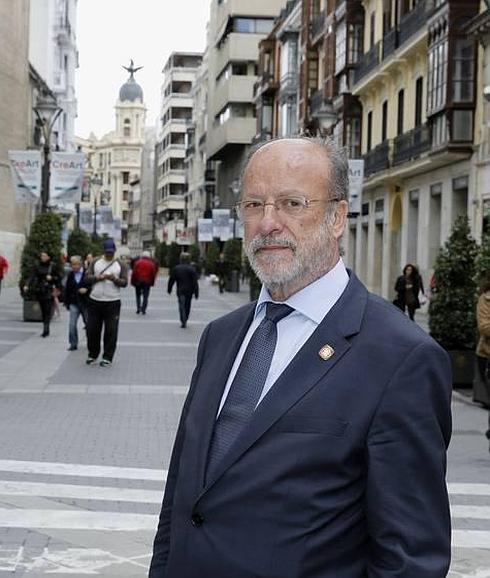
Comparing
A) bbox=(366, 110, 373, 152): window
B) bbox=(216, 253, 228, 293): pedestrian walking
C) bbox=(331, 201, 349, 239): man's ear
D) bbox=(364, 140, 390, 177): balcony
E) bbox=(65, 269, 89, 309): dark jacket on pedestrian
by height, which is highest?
bbox=(366, 110, 373, 152): window

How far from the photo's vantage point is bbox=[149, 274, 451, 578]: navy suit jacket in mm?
2521

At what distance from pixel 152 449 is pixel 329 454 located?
8.07 metres

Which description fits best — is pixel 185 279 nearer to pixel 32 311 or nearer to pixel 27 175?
pixel 32 311

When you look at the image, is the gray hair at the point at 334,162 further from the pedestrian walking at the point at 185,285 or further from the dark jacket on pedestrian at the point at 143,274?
the dark jacket on pedestrian at the point at 143,274

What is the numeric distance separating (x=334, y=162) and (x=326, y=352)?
485mm

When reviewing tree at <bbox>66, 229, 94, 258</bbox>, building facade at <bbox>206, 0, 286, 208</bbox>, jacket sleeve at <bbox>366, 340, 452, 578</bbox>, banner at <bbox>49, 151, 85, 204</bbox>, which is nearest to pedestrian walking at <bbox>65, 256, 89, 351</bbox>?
banner at <bbox>49, 151, 85, 204</bbox>

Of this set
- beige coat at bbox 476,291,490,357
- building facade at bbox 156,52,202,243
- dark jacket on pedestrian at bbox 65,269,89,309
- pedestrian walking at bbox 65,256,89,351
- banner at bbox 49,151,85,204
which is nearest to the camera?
beige coat at bbox 476,291,490,357

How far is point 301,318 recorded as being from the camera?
2.77 metres

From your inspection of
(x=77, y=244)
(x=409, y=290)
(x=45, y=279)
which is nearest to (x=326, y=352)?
(x=45, y=279)

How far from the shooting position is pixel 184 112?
13150 centimetres

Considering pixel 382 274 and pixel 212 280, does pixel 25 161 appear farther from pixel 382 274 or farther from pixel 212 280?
pixel 212 280

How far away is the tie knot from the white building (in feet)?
200

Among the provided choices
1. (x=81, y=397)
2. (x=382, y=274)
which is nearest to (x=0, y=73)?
(x=382, y=274)

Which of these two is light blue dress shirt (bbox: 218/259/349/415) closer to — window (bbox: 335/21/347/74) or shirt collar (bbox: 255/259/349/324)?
shirt collar (bbox: 255/259/349/324)
